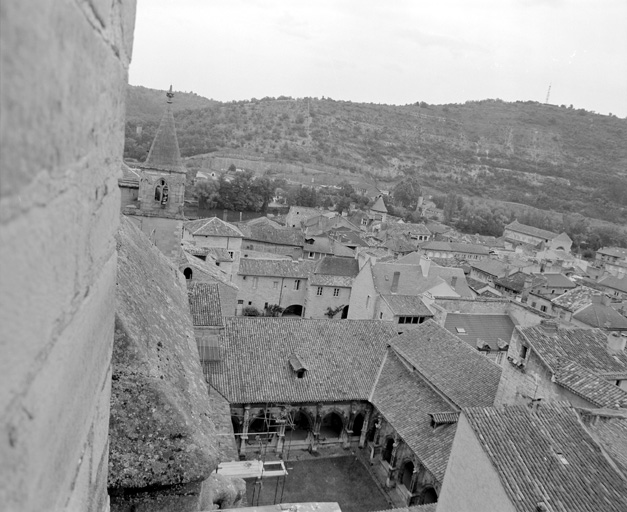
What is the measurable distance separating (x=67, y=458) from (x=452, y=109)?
616 feet

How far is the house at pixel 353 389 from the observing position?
19.2m

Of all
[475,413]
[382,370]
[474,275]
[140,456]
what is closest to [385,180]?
[474,275]

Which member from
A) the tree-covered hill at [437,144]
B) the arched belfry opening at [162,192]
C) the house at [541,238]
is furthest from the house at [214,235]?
the house at [541,238]

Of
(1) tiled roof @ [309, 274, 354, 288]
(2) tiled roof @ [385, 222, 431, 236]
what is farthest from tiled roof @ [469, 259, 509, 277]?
(1) tiled roof @ [309, 274, 354, 288]

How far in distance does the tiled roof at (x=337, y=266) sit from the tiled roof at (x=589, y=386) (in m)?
25.7

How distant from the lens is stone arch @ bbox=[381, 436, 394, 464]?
21.0 m

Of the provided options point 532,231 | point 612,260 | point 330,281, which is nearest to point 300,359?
point 330,281

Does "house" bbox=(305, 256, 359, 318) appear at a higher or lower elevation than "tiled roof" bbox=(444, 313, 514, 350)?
lower

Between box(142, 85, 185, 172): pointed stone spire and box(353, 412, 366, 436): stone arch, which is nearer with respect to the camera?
box(142, 85, 185, 172): pointed stone spire

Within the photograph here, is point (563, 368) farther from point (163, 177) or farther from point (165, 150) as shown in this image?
point (165, 150)

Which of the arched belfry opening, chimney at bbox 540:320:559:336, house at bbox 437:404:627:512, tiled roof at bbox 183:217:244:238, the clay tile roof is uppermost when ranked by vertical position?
the clay tile roof

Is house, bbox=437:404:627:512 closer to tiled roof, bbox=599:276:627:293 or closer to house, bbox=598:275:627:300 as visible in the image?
house, bbox=598:275:627:300

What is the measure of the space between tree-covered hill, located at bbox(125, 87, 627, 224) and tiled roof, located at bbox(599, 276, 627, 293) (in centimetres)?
5160

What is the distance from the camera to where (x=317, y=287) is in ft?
121
